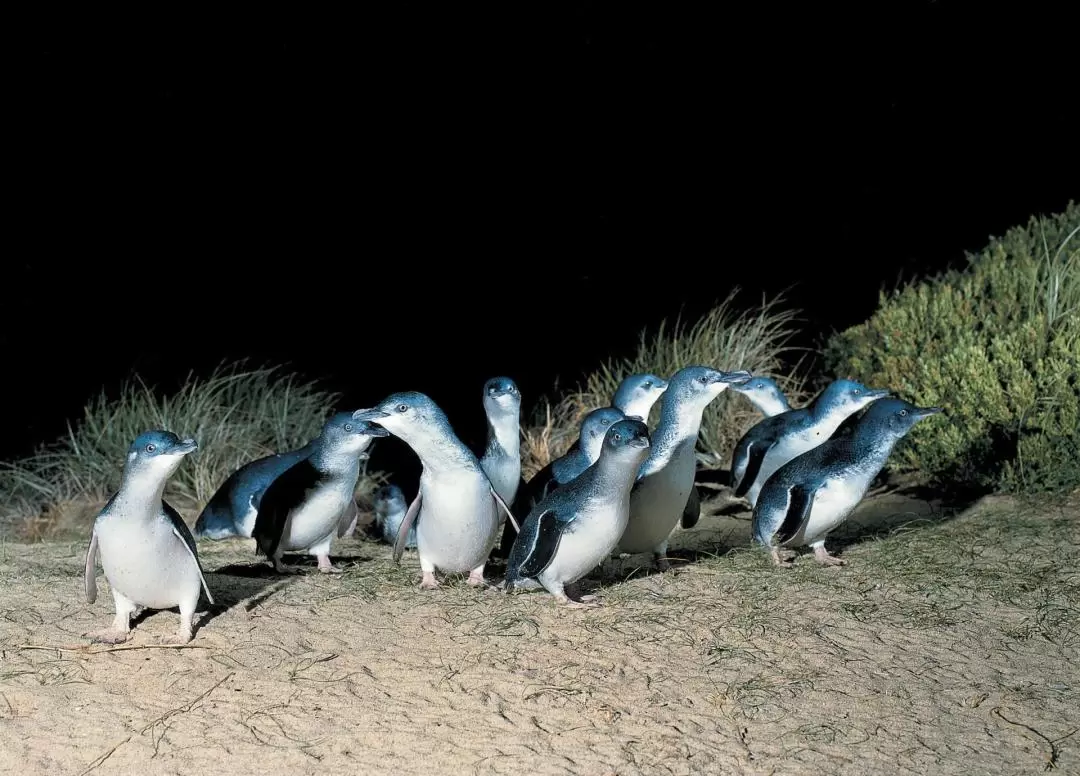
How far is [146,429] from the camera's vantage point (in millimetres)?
9039

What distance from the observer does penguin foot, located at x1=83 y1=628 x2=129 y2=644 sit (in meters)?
4.79

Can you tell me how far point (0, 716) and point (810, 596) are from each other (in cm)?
303

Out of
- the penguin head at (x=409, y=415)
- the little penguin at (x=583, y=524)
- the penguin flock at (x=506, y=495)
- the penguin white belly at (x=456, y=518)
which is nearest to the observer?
the penguin flock at (x=506, y=495)

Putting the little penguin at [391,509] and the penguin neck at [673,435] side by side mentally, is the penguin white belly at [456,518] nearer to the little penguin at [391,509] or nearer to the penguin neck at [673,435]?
the penguin neck at [673,435]

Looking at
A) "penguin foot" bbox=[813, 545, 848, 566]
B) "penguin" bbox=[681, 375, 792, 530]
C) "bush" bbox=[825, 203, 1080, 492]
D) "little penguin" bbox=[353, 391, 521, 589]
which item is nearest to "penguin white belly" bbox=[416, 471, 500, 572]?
"little penguin" bbox=[353, 391, 521, 589]

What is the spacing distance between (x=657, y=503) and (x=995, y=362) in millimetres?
2826

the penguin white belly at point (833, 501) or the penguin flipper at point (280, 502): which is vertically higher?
the penguin white belly at point (833, 501)

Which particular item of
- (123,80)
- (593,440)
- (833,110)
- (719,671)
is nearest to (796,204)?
(833,110)

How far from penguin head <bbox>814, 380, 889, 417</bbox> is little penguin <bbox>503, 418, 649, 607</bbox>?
2098 mm

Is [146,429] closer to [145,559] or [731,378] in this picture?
[145,559]

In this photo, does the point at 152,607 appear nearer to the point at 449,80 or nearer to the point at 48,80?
the point at 48,80

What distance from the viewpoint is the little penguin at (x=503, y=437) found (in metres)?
6.28

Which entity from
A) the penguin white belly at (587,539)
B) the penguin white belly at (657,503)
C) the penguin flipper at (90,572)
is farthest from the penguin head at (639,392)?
the penguin flipper at (90,572)

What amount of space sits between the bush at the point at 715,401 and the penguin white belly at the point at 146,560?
178 inches
